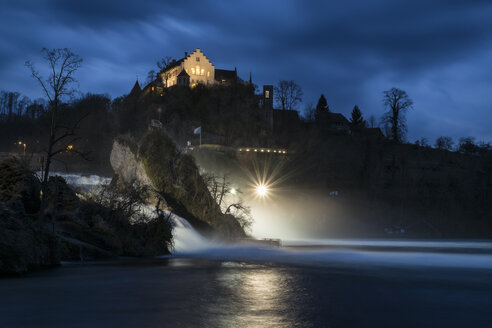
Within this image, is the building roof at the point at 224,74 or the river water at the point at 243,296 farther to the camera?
the building roof at the point at 224,74

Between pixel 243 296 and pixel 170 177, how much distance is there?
95.2 ft

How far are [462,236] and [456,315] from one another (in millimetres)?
75331

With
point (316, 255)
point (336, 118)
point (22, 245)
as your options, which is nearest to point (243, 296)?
point (22, 245)

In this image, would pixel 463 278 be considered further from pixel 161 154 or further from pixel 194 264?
pixel 161 154

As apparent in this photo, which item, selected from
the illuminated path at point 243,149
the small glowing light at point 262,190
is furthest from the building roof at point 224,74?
the small glowing light at point 262,190

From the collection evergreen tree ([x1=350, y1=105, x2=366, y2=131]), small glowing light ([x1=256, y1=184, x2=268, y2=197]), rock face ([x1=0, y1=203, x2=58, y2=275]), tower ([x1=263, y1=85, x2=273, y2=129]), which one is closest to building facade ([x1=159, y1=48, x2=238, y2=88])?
tower ([x1=263, y1=85, x2=273, y2=129])

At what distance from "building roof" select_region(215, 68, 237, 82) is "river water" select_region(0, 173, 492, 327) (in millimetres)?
97868

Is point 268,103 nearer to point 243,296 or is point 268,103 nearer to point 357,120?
point 357,120

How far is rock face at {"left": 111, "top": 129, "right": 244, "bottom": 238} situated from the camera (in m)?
41.5

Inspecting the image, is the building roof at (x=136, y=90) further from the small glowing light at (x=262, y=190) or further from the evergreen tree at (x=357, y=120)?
the evergreen tree at (x=357, y=120)

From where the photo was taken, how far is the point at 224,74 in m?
119

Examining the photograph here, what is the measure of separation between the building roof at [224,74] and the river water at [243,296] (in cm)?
9787

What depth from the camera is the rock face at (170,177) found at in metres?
41.5

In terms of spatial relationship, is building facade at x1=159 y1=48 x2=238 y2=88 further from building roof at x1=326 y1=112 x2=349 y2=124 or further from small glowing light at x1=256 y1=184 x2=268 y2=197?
small glowing light at x1=256 y1=184 x2=268 y2=197
